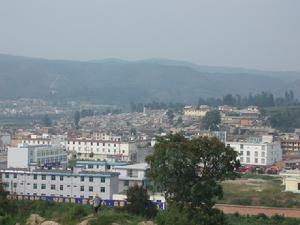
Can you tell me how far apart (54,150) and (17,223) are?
19.8m

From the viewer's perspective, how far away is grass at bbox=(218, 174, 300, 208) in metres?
20.0

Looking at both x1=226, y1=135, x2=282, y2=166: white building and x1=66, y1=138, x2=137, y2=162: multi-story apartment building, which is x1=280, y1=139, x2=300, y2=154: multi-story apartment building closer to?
x1=226, y1=135, x2=282, y2=166: white building

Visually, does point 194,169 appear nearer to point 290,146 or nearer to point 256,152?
point 256,152

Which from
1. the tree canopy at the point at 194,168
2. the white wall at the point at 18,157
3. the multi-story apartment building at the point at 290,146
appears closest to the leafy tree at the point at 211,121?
the multi-story apartment building at the point at 290,146

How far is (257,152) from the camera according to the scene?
1241 inches

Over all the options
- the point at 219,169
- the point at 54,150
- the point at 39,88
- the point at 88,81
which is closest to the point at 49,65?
the point at 88,81

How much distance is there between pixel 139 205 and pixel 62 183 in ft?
23.3

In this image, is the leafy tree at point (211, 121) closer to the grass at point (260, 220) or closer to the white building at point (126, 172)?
the white building at point (126, 172)

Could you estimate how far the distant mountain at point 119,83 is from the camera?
113812 millimetres

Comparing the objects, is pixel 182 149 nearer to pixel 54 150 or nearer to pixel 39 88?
pixel 54 150

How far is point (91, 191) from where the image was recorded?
20.4 meters

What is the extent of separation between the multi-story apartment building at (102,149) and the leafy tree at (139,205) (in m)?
17.2

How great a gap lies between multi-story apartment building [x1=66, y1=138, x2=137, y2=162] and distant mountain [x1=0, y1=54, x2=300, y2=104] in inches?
2664

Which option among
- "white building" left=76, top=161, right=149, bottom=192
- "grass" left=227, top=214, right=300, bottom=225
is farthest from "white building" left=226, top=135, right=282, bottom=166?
"grass" left=227, top=214, right=300, bottom=225
